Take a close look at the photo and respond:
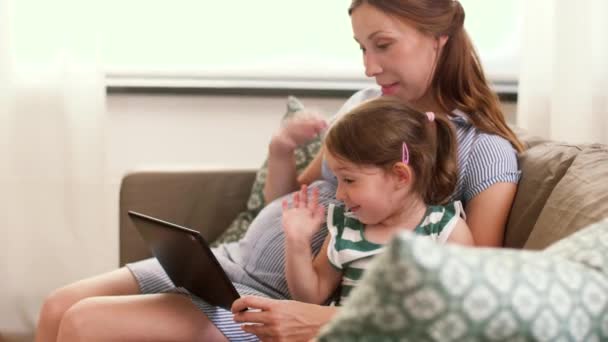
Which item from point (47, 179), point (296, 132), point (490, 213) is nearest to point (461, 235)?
point (490, 213)

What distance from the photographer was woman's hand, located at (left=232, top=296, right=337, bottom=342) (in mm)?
1480

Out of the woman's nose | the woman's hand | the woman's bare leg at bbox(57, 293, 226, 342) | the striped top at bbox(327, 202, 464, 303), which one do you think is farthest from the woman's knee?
the woman's nose

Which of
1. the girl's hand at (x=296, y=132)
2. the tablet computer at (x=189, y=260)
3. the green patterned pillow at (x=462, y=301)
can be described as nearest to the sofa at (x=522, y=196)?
the green patterned pillow at (x=462, y=301)

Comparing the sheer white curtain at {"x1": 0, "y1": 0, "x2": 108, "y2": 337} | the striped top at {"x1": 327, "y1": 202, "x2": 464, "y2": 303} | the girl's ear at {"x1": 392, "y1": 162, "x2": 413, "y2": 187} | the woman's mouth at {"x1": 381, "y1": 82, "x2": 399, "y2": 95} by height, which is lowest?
the sheer white curtain at {"x1": 0, "y1": 0, "x2": 108, "y2": 337}

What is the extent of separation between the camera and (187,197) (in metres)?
2.31

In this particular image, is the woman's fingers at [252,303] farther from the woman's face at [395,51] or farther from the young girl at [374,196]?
the woman's face at [395,51]

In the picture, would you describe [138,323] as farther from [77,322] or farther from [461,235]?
[461,235]

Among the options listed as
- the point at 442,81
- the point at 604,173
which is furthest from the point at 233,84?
the point at 604,173

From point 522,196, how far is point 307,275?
1.27 feet

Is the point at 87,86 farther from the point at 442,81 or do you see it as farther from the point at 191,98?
the point at 442,81

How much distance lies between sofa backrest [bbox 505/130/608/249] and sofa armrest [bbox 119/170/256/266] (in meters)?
0.83

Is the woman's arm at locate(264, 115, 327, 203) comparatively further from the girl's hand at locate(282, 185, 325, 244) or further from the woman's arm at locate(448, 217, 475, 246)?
the woman's arm at locate(448, 217, 475, 246)

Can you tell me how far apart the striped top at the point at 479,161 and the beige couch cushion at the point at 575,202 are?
3.6 inches

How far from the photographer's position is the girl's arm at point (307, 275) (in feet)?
5.33
